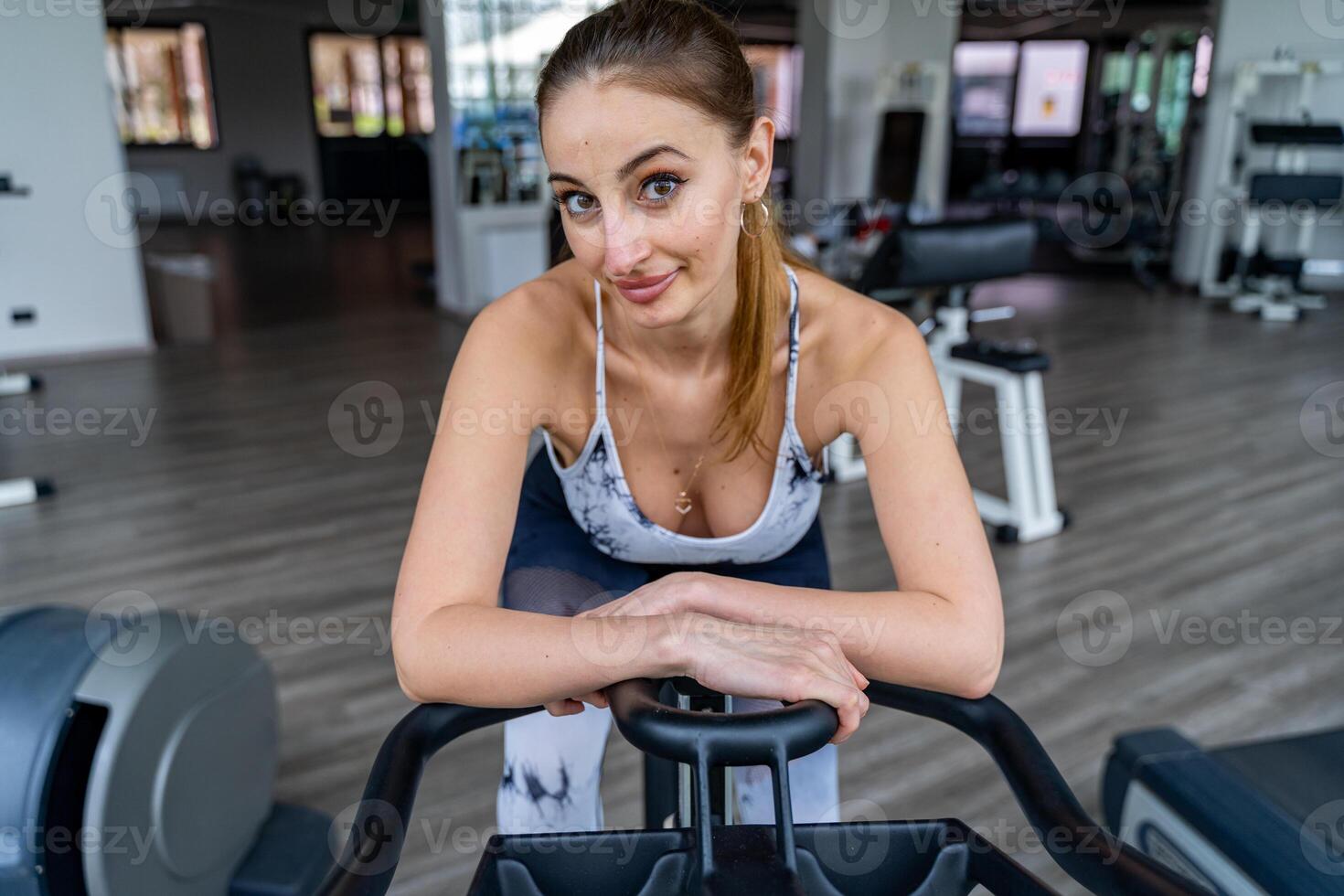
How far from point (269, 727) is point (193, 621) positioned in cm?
25

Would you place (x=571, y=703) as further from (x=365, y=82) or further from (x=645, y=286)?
(x=365, y=82)

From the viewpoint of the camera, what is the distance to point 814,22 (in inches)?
326

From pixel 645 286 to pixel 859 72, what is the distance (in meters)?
8.11

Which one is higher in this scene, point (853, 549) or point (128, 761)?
point (128, 761)

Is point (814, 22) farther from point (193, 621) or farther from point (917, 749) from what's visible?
point (193, 621)

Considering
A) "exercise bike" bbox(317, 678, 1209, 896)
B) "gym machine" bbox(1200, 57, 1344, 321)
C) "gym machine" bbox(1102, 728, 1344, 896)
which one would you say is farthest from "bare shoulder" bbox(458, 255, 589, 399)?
"gym machine" bbox(1200, 57, 1344, 321)

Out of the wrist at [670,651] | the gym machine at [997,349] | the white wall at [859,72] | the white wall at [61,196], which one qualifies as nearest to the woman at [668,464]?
the wrist at [670,651]

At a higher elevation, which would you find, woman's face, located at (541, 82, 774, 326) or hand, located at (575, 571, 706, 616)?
woman's face, located at (541, 82, 774, 326)

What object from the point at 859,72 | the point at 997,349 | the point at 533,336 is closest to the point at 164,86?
the point at 859,72

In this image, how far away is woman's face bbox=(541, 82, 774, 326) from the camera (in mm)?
916

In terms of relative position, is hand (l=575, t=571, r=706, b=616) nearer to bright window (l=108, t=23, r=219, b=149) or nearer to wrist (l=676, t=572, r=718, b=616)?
wrist (l=676, t=572, r=718, b=616)

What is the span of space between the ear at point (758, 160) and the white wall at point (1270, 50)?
794 centimetres

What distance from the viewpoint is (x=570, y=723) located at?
1.17 meters

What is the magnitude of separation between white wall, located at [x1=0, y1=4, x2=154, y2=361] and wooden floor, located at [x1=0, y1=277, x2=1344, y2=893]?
0.32 meters
